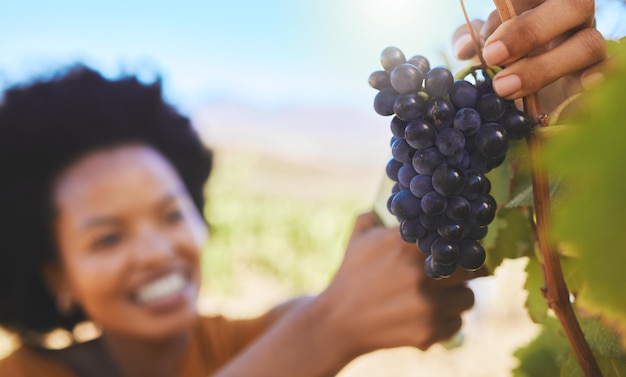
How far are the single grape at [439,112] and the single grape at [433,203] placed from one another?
0.14 ft

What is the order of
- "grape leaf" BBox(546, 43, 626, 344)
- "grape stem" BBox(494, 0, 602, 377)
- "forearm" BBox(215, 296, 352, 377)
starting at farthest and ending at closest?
"forearm" BBox(215, 296, 352, 377), "grape stem" BBox(494, 0, 602, 377), "grape leaf" BBox(546, 43, 626, 344)

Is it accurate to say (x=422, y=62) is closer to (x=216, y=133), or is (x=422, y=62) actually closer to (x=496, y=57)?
(x=496, y=57)

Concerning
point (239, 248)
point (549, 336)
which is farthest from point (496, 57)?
point (239, 248)

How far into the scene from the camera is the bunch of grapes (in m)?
0.32

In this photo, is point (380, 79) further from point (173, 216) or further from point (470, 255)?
point (173, 216)

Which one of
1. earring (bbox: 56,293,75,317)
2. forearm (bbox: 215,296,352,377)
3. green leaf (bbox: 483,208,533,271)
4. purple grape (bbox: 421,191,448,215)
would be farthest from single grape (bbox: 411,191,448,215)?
earring (bbox: 56,293,75,317)

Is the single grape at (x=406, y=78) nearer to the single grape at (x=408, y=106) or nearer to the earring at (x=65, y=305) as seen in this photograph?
the single grape at (x=408, y=106)

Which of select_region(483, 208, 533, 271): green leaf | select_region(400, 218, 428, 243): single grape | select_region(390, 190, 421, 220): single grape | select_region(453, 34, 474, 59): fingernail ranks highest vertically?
select_region(453, 34, 474, 59): fingernail

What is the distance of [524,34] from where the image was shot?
32 centimetres

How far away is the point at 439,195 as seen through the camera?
1.11 feet

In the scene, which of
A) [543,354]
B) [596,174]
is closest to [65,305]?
[543,354]

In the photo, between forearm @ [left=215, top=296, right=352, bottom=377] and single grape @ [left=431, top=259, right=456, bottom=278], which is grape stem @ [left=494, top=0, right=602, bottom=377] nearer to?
single grape @ [left=431, top=259, right=456, bottom=278]

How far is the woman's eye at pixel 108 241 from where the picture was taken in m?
1.21

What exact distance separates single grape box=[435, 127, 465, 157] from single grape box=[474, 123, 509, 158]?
0.01m
